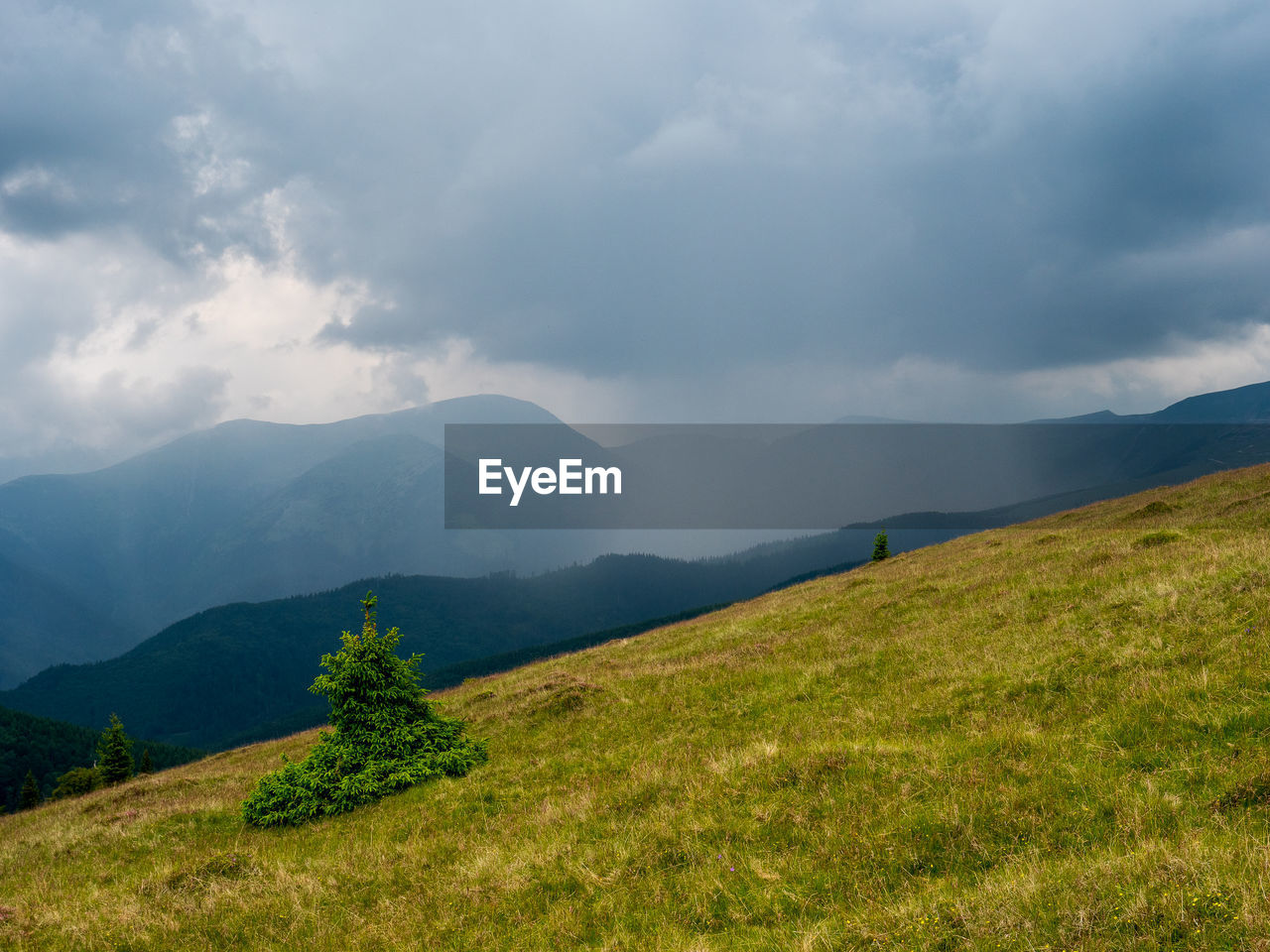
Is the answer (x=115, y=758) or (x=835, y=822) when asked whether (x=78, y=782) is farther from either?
(x=835, y=822)

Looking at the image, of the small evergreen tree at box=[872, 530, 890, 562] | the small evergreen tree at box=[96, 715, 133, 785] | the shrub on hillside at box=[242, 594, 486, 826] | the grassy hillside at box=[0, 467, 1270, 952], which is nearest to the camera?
the grassy hillside at box=[0, 467, 1270, 952]

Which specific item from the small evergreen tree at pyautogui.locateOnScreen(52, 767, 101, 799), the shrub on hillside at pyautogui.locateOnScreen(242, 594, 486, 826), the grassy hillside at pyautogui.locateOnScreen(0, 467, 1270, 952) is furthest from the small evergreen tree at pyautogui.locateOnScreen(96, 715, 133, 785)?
the shrub on hillside at pyautogui.locateOnScreen(242, 594, 486, 826)

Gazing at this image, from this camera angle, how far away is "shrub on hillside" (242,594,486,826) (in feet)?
48.2

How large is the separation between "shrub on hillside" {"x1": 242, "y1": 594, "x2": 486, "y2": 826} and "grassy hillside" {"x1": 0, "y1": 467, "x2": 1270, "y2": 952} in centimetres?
74

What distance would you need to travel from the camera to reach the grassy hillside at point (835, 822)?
6.34 meters

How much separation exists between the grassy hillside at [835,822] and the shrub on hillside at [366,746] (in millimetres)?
742

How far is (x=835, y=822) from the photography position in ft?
28.5

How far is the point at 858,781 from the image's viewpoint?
31.7ft

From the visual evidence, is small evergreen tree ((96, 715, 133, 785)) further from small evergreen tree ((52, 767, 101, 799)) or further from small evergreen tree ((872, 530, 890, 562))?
small evergreen tree ((872, 530, 890, 562))

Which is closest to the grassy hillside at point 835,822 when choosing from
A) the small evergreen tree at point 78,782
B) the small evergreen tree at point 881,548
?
the small evergreen tree at point 881,548

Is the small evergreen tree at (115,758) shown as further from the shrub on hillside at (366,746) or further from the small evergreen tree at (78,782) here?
the shrub on hillside at (366,746)

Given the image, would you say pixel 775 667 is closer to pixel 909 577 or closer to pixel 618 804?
pixel 618 804

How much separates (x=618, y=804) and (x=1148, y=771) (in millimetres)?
7754

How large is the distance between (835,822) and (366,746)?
39.5 feet
